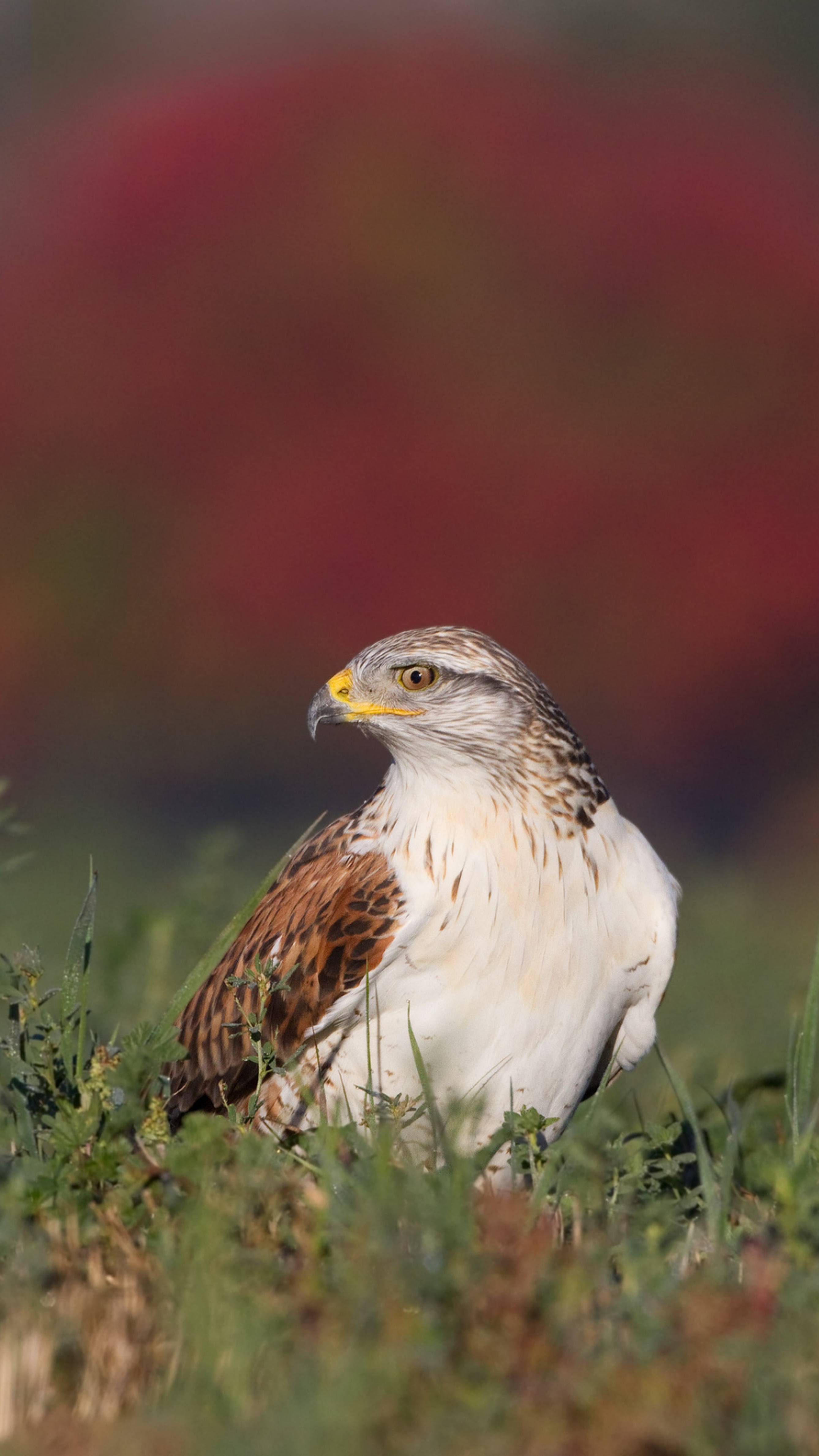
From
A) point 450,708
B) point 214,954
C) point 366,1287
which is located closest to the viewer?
point 366,1287

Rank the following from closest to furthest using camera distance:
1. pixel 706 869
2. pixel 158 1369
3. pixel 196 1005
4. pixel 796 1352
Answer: pixel 796 1352, pixel 158 1369, pixel 196 1005, pixel 706 869

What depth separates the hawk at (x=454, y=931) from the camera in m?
4.09

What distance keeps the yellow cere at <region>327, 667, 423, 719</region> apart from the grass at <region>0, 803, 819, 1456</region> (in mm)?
1079

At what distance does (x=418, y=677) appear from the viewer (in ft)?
14.5

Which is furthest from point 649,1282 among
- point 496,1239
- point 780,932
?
point 780,932

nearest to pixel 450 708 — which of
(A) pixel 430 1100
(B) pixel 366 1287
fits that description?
(A) pixel 430 1100

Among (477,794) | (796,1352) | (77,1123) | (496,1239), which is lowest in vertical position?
(796,1352)

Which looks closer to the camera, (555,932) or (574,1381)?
(574,1381)

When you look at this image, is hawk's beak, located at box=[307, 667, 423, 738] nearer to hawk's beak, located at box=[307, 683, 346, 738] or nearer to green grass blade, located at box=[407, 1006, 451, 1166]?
hawk's beak, located at box=[307, 683, 346, 738]

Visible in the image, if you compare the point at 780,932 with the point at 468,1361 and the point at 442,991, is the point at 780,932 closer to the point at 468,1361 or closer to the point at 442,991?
the point at 442,991

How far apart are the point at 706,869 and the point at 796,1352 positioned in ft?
27.0

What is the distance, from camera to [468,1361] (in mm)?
2516

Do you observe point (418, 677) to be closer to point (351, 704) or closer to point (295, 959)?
point (351, 704)

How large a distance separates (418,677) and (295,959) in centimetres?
80
